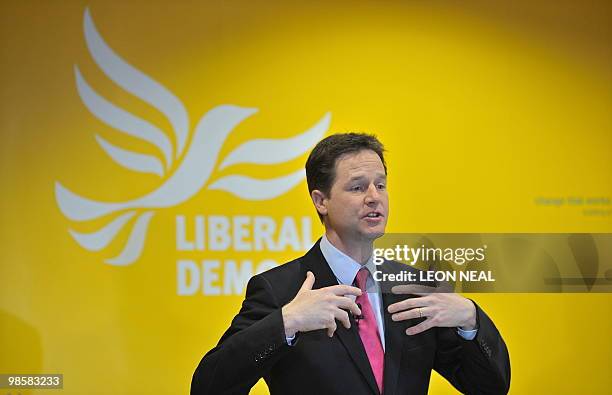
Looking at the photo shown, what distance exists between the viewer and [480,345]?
2084mm

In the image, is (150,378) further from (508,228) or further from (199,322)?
(508,228)

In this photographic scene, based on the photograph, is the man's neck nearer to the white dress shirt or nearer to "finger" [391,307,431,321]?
the white dress shirt

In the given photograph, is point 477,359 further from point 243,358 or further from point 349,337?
point 243,358

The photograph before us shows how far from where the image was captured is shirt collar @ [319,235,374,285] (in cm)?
228

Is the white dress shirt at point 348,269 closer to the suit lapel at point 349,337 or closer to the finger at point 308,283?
the suit lapel at point 349,337

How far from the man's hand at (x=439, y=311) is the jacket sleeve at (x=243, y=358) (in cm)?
32

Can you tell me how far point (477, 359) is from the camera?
6.89 feet

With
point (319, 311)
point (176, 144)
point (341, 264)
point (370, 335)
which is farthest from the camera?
point (176, 144)

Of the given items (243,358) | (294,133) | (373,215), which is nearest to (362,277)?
(373,215)

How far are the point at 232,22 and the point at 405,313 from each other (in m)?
1.83

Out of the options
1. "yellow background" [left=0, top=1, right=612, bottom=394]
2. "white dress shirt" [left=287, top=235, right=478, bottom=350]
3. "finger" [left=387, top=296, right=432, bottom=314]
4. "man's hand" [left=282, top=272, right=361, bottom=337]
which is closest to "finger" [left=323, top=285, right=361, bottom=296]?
"man's hand" [left=282, top=272, right=361, bottom=337]

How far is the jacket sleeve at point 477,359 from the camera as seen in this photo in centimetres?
209

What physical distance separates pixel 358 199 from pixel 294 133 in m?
1.15

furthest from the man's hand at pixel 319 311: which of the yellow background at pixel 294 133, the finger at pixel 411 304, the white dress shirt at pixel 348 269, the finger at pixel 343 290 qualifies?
the yellow background at pixel 294 133
